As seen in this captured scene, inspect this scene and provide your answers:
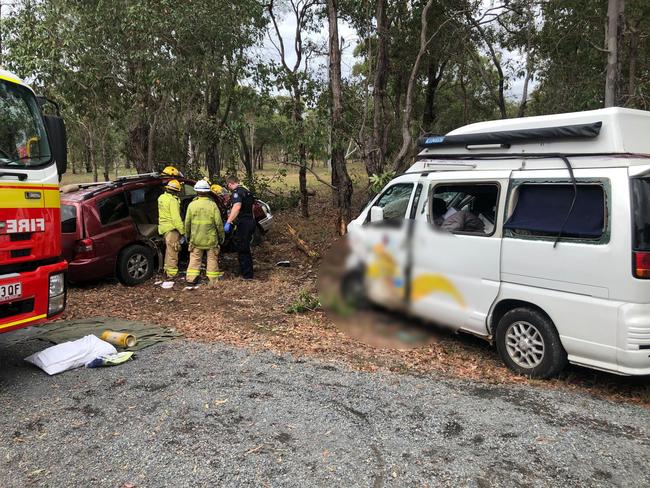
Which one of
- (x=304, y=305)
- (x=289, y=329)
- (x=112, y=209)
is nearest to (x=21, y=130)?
(x=289, y=329)

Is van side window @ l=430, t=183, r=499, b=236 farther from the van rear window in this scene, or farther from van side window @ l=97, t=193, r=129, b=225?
van side window @ l=97, t=193, r=129, b=225

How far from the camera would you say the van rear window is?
12.9 ft

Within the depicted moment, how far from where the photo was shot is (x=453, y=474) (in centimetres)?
330

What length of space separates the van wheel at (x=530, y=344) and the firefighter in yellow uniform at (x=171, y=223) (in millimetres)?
6287

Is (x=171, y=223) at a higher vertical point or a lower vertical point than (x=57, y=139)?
lower

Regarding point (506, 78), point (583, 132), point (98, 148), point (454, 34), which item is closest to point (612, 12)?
point (583, 132)

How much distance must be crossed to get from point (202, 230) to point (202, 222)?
5.5 inches

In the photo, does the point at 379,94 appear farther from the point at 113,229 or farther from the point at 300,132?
the point at 113,229

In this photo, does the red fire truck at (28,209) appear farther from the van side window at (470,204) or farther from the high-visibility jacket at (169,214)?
the high-visibility jacket at (169,214)

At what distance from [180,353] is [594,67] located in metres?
15.9

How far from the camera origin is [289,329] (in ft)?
21.2

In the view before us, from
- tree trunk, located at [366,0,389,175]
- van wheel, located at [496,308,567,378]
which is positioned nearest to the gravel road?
van wheel, located at [496,308,567,378]

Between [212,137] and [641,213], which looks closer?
[641,213]

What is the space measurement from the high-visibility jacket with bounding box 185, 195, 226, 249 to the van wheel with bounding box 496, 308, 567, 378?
5.71 m
